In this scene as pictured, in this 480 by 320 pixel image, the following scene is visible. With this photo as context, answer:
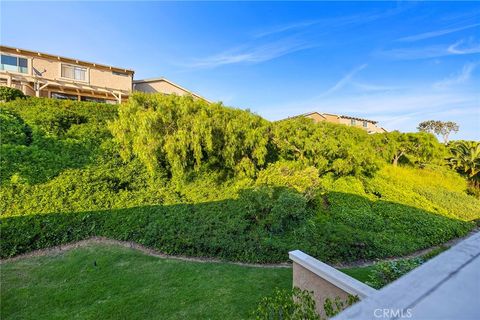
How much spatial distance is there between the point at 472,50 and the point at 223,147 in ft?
25.2

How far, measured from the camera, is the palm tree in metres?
14.4

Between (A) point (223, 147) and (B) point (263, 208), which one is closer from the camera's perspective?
(B) point (263, 208)

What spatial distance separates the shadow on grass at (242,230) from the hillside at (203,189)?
31mm

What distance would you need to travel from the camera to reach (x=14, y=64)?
1428 cm

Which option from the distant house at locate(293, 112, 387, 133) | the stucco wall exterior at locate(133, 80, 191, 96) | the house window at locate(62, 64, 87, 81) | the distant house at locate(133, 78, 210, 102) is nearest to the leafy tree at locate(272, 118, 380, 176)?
the distant house at locate(133, 78, 210, 102)

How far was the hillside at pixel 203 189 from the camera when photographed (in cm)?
608

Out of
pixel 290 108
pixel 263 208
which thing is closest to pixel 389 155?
pixel 290 108

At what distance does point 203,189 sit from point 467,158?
17.1 meters

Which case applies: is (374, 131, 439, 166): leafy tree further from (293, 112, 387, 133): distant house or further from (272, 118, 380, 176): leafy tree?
(293, 112, 387, 133): distant house

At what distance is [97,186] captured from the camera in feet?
24.3

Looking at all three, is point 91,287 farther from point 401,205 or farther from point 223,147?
point 401,205

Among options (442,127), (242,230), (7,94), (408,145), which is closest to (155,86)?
(7,94)

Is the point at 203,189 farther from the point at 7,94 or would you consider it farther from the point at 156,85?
the point at 156,85

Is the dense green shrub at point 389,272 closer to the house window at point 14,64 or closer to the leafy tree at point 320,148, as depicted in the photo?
the leafy tree at point 320,148
